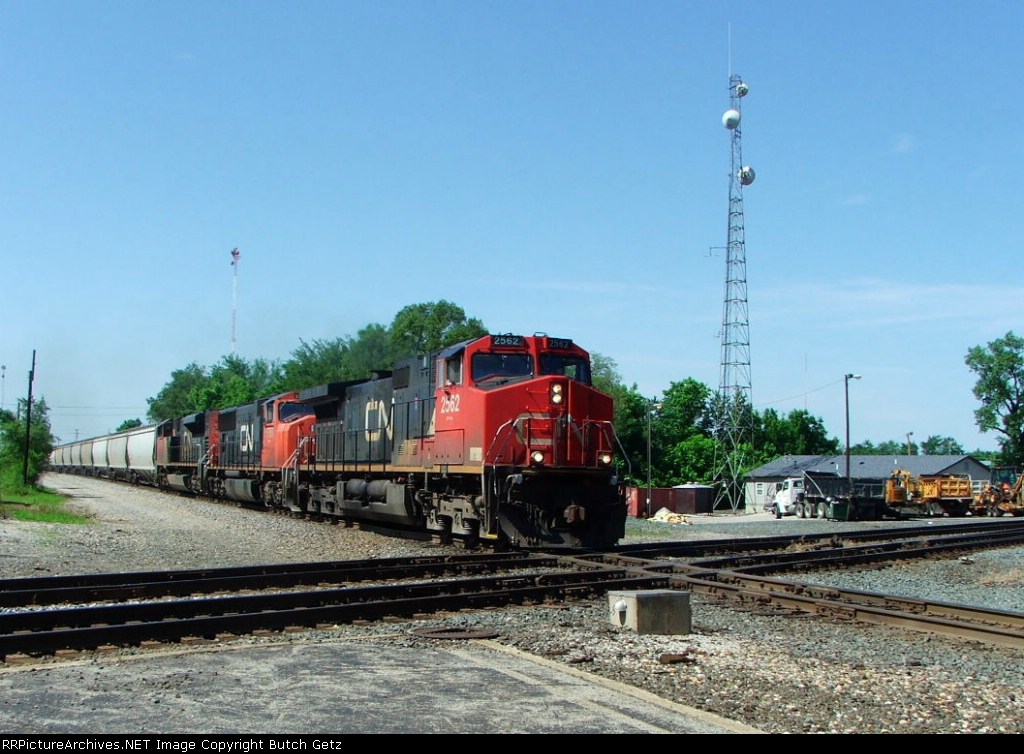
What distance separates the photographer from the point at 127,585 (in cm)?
1073

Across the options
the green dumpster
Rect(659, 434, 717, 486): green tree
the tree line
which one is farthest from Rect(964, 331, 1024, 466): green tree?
the green dumpster

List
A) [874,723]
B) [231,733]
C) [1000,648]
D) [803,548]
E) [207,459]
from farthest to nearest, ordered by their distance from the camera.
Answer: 1. [207,459]
2. [803,548]
3. [1000,648]
4. [874,723]
5. [231,733]

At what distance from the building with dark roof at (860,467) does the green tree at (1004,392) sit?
11.4 metres

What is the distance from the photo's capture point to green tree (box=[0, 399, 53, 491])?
1421 inches

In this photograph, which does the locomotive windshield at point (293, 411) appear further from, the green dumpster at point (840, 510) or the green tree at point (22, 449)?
the green dumpster at point (840, 510)

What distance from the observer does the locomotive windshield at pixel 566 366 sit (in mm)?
16344

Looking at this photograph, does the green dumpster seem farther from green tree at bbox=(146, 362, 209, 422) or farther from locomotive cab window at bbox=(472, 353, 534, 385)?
green tree at bbox=(146, 362, 209, 422)

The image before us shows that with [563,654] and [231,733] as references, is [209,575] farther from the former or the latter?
[231,733]

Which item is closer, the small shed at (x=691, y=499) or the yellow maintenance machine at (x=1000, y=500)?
the yellow maintenance machine at (x=1000, y=500)

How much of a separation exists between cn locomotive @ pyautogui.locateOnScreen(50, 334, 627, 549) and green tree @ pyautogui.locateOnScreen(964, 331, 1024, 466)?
3303 inches

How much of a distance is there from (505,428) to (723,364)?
132 feet

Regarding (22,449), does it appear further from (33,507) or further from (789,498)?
(789,498)

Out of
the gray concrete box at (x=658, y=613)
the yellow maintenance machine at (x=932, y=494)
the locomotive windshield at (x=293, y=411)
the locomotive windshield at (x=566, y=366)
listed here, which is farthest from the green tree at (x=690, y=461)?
the gray concrete box at (x=658, y=613)

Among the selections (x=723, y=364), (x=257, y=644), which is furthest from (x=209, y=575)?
(x=723, y=364)
